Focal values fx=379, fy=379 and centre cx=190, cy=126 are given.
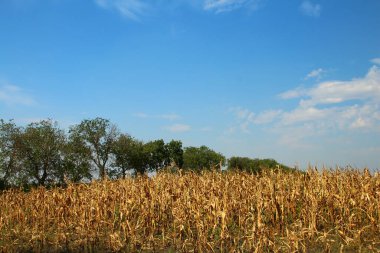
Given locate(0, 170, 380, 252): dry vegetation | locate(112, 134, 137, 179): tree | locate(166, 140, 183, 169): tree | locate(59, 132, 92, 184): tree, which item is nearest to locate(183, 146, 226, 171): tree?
locate(166, 140, 183, 169): tree

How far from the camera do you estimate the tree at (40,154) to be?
55.8 metres

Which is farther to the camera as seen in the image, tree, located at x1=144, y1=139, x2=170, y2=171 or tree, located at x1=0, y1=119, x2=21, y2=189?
tree, located at x1=144, y1=139, x2=170, y2=171

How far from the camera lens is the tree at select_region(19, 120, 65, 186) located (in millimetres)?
55844

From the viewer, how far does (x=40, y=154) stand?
56.2 m

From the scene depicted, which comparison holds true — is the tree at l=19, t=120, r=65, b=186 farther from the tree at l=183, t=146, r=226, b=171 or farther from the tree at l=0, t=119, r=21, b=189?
the tree at l=183, t=146, r=226, b=171

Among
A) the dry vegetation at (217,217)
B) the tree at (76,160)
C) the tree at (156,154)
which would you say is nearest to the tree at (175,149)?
the tree at (156,154)

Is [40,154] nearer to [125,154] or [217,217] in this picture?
[125,154]

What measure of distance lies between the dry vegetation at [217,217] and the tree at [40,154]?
42.9 m

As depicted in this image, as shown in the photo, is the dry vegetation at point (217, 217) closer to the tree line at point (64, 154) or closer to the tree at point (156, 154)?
the tree line at point (64, 154)

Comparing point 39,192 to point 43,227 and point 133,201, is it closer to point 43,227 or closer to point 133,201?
point 43,227

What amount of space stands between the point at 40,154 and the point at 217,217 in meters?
51.2

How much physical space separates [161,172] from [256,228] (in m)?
7.44

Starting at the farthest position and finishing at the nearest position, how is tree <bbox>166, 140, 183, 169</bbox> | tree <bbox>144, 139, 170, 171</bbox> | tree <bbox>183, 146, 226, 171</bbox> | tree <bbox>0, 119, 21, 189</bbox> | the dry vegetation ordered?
A: tree <bbox>183, 146, 226, 171</bbox> → tree <bbox>166, 140, 183, 169</bbox> → tree <bbox>144, 139, 170, 171</bbox> → tree <bbox>0, 119, 21, 189</bbox> → the dry vegetation

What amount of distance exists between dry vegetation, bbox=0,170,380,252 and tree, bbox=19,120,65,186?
42867 mm
